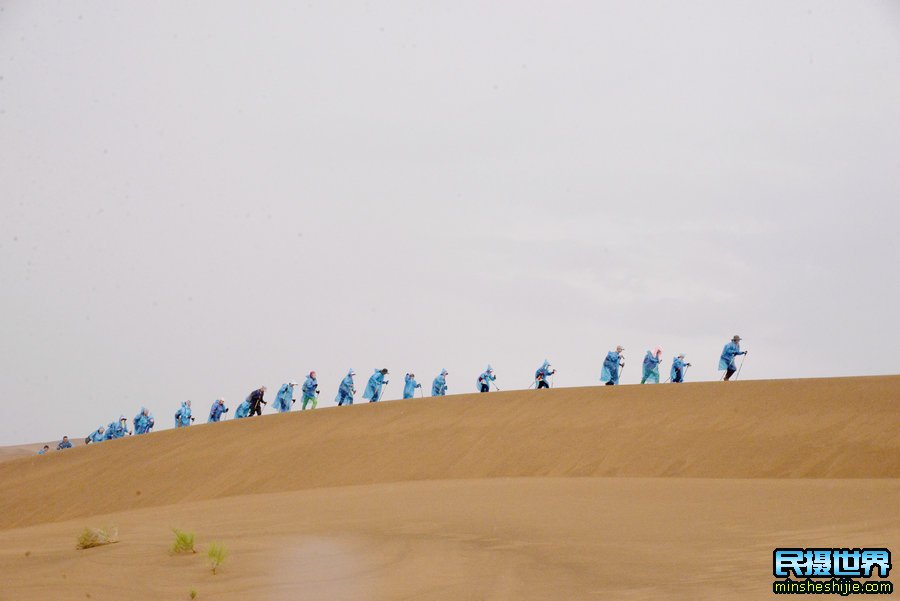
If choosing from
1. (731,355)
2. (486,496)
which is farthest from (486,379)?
(486,496)

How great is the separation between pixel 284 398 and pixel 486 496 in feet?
85.3

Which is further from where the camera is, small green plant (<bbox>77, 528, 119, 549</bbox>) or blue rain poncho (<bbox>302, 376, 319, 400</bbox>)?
blue rain poncho (<bbox>302, 376, 319, 400</bbox>)

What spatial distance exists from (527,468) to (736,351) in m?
11.2

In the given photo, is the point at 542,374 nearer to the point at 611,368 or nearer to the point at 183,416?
the point at 611,368

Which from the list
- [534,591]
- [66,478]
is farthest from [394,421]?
[534,591]

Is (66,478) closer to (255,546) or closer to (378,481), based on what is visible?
(378,481)

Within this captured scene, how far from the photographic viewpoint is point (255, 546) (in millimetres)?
9812

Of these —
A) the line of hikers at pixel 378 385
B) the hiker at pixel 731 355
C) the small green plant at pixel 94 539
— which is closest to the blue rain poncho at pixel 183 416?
the line of hikers at pixel 378 385

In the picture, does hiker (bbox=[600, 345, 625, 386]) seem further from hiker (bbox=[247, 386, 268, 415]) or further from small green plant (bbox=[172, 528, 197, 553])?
Result: small green plant (bbox=[172, 528, 197, 553])

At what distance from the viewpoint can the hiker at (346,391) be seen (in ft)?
121

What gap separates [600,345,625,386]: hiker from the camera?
3059 centimetres

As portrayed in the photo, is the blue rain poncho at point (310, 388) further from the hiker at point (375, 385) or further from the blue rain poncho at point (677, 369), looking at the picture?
the blue rain poncho at point (677, 369)

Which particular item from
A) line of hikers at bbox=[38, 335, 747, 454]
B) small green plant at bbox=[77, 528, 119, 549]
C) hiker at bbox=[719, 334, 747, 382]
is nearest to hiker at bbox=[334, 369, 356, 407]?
line of hikers at bbox=[38, 335, 747, 454]

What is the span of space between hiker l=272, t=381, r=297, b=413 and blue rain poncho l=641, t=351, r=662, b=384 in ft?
48.1
